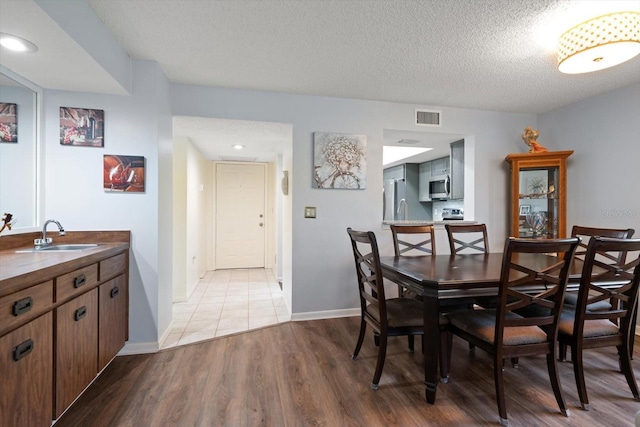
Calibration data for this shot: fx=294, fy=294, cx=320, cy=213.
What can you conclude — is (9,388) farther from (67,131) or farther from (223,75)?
(223,75)

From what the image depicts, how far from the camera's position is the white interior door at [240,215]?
18.3 ft

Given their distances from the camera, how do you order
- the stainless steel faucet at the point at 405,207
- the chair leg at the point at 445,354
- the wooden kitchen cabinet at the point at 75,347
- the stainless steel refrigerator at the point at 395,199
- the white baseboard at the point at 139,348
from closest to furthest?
1. the wooden kitchen cabinet at the point at 75,347
2. the chair leg at the point at 445,354
3. the white baseboard at the point at 139,348
4. the stainless steel faucet at the point at 405,207
5. the stainless steel refrigerator at the point at 395,199

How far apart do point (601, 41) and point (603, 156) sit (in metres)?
1.97

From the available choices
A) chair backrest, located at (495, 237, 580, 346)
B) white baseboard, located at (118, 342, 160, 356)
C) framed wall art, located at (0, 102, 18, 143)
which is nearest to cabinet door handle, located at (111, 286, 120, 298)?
white baseboard, located at (118, 342, 160, 356)

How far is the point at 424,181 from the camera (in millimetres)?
5754

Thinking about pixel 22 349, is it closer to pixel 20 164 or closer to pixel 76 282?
pixel 76 282

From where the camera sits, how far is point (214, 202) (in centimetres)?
554

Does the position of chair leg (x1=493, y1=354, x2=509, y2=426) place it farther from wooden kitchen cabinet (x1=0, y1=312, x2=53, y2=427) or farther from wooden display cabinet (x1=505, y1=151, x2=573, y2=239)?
wooden display cabinet (x1=505, y1=151, x2=573, y2=239)

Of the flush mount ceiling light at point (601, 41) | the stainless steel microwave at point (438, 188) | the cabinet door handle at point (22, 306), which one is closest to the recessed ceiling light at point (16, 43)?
the cabinet door handle at point (22, 306)

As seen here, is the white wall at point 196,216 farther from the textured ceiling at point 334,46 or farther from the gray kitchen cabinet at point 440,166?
the gray kitchen cabinet at point 440,166

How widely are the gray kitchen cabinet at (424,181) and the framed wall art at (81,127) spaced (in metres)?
4.99

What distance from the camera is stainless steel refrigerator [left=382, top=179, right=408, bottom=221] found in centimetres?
600

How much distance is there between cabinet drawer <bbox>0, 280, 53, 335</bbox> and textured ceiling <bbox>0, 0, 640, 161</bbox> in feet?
4.14

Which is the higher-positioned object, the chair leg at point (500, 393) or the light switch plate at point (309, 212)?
the light switch plate at point (309, 212)
